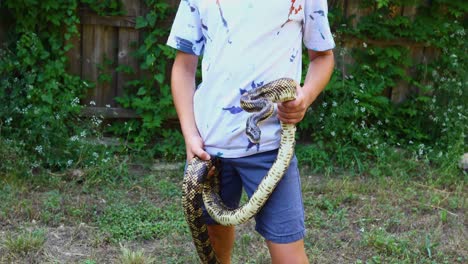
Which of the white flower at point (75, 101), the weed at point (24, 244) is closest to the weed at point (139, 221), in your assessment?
the weed at point (24, 244)

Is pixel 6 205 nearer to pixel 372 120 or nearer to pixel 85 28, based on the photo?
pixel 85 28

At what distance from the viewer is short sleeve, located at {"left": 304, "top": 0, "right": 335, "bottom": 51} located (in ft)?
8.46

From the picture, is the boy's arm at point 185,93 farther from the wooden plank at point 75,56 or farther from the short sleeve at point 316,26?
the wooden plank at point 75,56

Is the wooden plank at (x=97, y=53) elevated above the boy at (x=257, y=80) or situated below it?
below

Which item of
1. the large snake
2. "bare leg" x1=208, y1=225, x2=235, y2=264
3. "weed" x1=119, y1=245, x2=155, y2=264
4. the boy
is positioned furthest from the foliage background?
the boy

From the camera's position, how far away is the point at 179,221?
15.2 feet

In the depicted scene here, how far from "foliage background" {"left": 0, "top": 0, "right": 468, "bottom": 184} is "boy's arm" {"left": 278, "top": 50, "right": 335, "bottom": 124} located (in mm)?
3327

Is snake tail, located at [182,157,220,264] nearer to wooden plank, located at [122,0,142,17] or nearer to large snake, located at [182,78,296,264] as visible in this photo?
large snake, located at [182,78,296,264]

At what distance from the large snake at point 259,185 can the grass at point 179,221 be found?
1.37 m

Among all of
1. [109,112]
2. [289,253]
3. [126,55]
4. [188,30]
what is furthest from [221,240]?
[126,55]

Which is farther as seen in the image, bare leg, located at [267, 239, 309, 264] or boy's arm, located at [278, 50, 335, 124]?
bare leg, located at [267, 239, 309, 264]

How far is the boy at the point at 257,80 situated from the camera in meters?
2.49

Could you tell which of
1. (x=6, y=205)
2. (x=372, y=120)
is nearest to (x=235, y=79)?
(x=6, y=205)

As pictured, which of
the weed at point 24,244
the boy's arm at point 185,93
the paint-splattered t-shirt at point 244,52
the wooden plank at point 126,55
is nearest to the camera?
the paint-splattered t-shirt at point 244,52
